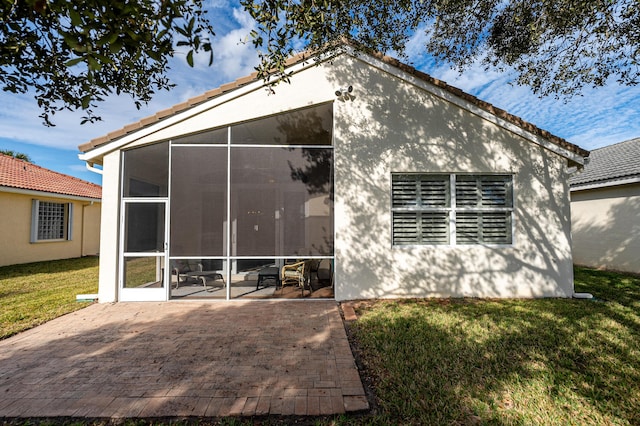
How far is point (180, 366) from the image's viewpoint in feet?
12.9

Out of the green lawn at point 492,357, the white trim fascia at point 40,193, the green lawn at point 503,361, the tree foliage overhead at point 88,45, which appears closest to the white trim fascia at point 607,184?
the green lawn at point 492,357

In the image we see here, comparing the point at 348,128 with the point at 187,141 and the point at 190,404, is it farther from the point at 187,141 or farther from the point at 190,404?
the point at 190,404

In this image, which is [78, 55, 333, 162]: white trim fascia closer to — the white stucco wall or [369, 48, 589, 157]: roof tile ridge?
the white stucco wall

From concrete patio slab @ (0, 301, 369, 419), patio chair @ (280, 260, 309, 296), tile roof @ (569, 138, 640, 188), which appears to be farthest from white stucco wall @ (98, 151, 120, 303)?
tile roof @ (569, 138, 640, 188)

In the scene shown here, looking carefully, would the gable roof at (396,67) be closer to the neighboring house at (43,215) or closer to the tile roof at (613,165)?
the tile roof at (613,165)

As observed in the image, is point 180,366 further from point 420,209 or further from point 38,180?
point 38,180

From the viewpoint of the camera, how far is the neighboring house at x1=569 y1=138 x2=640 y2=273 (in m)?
10.7

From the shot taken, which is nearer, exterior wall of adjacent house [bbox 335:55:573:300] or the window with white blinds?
exterior wall of adjacent house [bbox 335:55:573:300]

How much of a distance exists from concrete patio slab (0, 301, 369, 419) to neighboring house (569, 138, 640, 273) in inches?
496

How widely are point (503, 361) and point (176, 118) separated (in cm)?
823

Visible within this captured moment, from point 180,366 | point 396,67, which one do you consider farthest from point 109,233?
point 396,67

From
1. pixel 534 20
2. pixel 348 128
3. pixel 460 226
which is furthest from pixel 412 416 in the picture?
pixel 534 20

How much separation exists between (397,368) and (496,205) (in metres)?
5.58

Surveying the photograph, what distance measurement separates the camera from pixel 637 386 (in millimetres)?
3430
